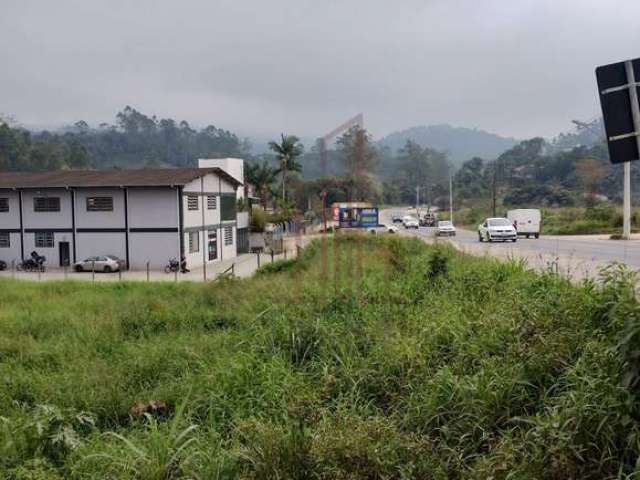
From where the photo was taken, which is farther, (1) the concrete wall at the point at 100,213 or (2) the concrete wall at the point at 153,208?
(1) the concrete wall at the point at 100,213

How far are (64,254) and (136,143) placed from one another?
86.0m

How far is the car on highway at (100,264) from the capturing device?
1082 inches

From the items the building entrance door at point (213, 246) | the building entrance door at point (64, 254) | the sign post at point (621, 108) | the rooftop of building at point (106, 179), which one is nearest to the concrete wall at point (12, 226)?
the rooftop of building at point (106, 179)

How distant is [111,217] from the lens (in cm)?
2898

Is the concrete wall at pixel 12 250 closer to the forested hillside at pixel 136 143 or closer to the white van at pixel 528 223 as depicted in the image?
the white van at pixel 528 223

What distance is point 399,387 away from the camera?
18.0 ft

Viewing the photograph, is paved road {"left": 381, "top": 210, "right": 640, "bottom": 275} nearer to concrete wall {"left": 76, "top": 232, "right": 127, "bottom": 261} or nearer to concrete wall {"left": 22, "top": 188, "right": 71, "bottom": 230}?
concrete wall {"left": 76, "top": 232, "right": 127, "bottom": 261}

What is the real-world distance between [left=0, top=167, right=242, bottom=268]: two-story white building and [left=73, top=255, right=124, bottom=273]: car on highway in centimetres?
123

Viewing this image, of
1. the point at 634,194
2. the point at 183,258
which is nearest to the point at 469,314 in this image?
the point at 183,258

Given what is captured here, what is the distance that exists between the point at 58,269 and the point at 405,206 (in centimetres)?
5567

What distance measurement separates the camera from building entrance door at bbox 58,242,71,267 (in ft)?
97.1

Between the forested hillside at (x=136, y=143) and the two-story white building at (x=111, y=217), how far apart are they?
47.1 meters

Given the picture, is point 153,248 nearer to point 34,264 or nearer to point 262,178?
point 34,264

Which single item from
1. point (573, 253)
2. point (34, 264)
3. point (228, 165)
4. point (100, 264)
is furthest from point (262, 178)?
point (573, 253)
